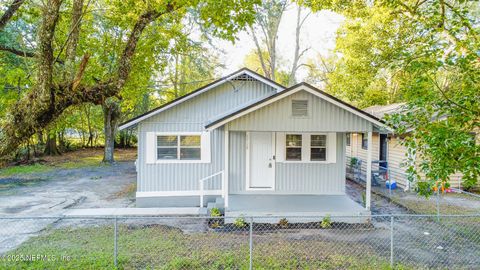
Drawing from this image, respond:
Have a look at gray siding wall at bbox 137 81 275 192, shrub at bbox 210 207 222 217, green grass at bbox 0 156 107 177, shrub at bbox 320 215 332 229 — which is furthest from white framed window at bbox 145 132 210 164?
green grass at bbox 0 156 107 177

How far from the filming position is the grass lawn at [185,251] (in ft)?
17.9

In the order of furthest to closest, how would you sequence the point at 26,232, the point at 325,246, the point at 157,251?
the point at 26,232 < the point at 325,246 < the point at 157,251

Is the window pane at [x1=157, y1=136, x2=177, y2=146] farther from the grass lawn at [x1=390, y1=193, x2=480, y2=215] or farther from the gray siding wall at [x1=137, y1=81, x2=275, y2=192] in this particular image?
the grass lawn at [x1=390, y1=193, x2=480, y2=215]

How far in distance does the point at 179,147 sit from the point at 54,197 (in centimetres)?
546

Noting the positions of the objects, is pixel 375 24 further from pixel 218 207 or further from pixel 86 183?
pixel 86 183

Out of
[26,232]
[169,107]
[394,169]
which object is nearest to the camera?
[26,232]

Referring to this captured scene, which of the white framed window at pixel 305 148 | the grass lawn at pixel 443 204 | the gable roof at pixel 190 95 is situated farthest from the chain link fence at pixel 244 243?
the gable roof at pixel 190 95

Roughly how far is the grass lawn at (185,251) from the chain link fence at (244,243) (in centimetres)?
2

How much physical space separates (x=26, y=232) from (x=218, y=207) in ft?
16.2

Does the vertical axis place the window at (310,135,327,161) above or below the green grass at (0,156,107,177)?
above

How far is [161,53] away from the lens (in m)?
14.8

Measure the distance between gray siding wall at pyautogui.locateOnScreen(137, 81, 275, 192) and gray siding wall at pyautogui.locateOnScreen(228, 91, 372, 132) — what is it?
7.22 feet

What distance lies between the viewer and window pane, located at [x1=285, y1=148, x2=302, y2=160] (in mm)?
10112

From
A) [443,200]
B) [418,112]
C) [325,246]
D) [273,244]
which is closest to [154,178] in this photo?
[273,244]
